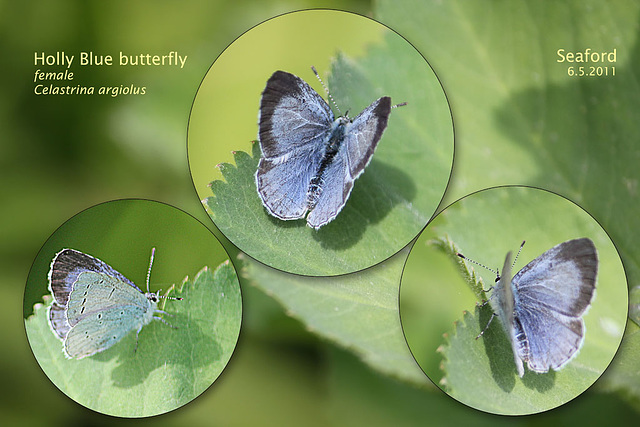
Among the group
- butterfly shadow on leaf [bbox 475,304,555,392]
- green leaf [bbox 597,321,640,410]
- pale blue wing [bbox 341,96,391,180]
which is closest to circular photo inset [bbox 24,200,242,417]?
pale blue wing [bbox 341,96,391,180]

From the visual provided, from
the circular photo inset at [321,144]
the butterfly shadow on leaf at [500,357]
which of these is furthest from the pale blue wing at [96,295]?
the butterfly shadow on leaf at [500,357]

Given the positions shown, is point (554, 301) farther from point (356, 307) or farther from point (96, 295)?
point (96, 295)

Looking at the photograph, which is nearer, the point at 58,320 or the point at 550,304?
the point at 550,304

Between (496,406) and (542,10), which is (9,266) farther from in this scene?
(542,10)

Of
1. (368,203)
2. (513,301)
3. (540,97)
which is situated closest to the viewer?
(513,301)

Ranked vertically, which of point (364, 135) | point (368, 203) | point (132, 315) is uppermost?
point (364, 135)

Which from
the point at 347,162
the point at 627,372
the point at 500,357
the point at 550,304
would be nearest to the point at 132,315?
the point at 347,162
